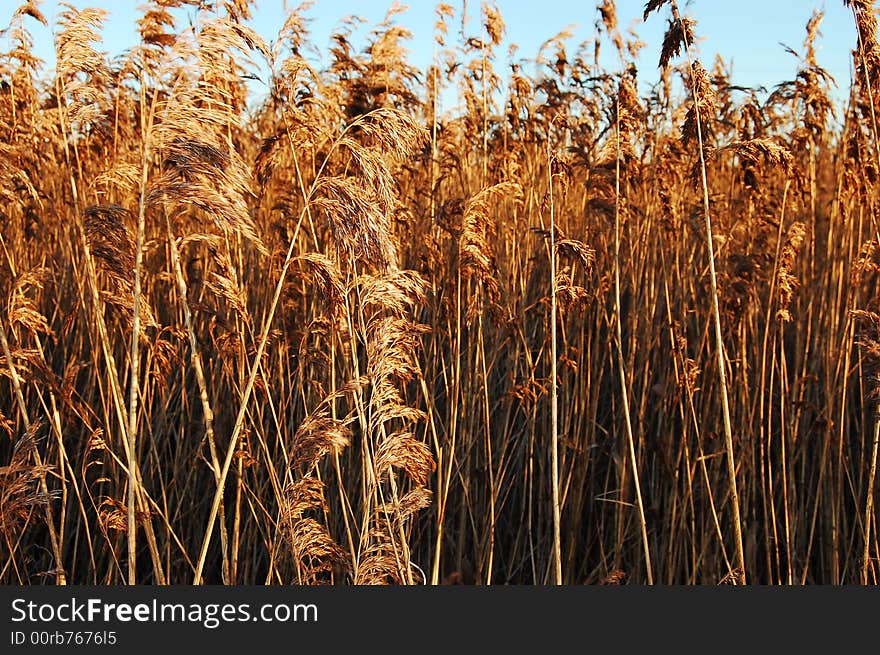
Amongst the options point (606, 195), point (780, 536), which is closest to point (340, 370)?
point (606, 195)

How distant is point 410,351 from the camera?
89.0 inches

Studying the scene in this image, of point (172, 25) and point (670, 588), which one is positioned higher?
point (172, 25)

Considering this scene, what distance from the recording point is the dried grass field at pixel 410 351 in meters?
1.95

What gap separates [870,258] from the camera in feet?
8.48

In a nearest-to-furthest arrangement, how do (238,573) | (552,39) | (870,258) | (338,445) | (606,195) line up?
(338,445)
(870,258)
(238,573)
(606,195)
(552,39)

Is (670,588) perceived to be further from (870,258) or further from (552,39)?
(552,39)

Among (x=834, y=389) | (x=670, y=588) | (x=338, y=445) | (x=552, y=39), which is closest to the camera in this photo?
(x=338, y=445)

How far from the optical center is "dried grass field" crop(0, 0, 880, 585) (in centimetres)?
195

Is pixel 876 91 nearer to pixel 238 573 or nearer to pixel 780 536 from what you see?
pixel 780 536

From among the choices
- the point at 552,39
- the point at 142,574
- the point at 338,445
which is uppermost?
the point at 552,39

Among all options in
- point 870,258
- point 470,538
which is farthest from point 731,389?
point 470,538

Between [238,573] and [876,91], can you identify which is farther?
[238,573]

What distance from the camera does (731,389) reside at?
9.71ft

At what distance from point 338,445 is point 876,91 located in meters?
1.79
